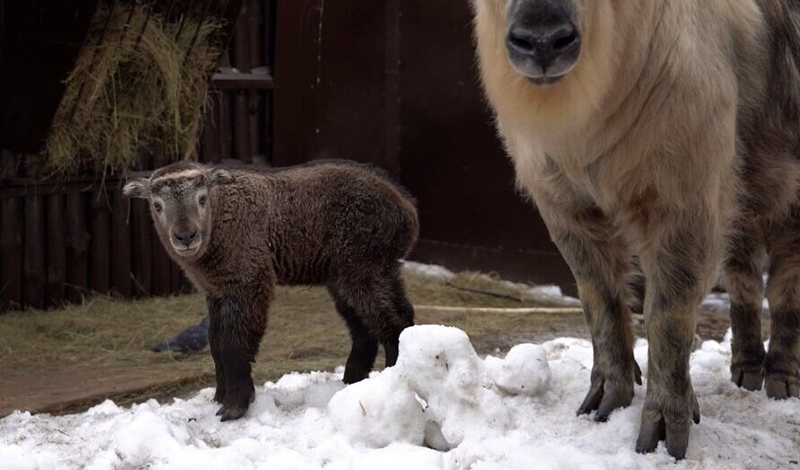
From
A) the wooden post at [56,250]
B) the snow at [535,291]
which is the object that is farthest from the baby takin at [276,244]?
the snow at [535,291]

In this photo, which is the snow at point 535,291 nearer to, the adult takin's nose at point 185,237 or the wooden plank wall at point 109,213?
the wooden plank wall at point 109,213

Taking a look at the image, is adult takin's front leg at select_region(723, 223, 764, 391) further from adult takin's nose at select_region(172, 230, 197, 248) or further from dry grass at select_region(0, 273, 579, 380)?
adult takin's nose at select_region(172, 230, 197, 248)

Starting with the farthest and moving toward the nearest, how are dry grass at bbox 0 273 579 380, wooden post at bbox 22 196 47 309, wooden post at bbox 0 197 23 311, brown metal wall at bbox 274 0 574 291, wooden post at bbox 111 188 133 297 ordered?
brown metal wall at bbox 274 0 574 291 → wooden post at bbox 111 188 133 297 → wooden post at bbox 22 196 47 309 → wooden post at bbox 0 197 23 311 → dry grass at bbox 0 273 579 380

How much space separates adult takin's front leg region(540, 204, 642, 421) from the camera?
13.6ft

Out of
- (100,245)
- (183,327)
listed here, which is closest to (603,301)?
(183,327)

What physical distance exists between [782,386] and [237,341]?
2208 millimetres

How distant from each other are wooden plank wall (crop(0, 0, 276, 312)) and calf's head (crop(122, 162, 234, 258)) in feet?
9.09

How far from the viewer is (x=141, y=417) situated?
3943mm

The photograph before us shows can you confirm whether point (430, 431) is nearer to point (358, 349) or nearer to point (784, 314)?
point (358, 349)

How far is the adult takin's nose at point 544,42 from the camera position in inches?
130

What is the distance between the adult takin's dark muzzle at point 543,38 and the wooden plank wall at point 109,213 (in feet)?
15.3

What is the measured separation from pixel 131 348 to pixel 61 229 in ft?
4.34

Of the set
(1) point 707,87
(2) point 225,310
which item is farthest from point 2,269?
(1) point 707,87

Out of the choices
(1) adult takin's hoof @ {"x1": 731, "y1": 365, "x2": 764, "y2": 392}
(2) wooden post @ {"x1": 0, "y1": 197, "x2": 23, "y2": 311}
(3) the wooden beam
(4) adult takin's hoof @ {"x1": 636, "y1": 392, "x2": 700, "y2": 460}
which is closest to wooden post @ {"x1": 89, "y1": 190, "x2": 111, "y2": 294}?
(2) wooden post @ {"x1": 0, "y1": 197, "x2": 23, "y2": 311}
